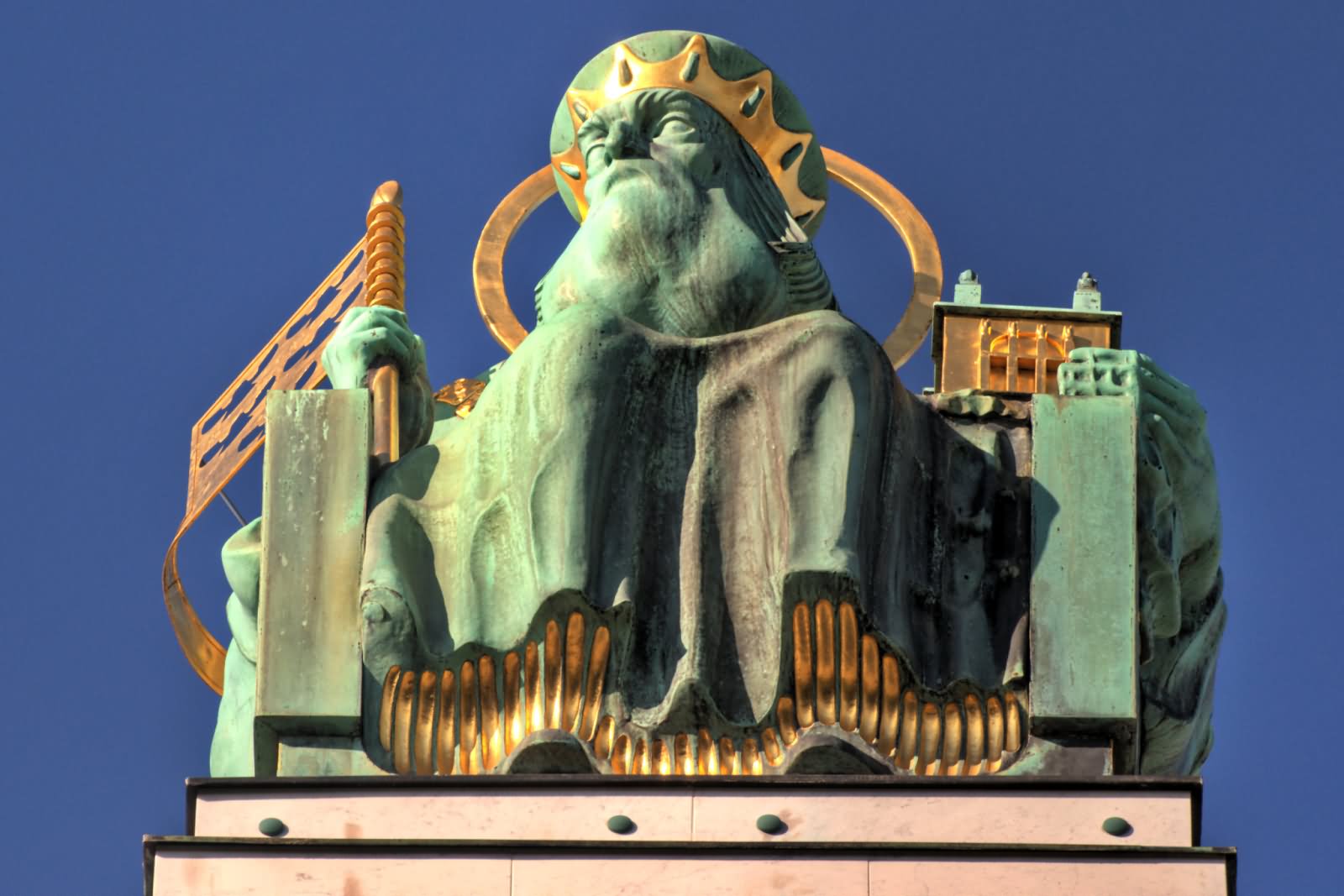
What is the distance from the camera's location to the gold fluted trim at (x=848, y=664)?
17.8 meters

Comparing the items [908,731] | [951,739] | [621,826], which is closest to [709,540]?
[908,731]

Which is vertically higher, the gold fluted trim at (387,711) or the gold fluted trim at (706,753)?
the gold fluted trim at (387,711)

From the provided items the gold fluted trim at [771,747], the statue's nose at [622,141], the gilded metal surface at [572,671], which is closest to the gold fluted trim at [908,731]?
the gold fluted trim at [771,747]

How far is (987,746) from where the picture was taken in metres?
17.9

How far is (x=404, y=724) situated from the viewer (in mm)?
17891

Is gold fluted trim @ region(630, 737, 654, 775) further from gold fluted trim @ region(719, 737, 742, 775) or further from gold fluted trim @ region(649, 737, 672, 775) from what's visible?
gold fluted trim @ region(719, 737, 742, 775)

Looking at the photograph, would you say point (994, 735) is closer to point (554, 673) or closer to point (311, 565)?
point (554, 673)

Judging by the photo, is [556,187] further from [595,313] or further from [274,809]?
[274,809]

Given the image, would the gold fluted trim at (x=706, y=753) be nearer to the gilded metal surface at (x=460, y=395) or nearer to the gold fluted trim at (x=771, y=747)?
the gold fluted trim at (x=771, y=747)

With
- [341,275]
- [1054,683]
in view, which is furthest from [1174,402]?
[341,275]

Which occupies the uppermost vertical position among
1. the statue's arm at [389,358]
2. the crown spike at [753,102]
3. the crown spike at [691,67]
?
the crown spike at [691,67]

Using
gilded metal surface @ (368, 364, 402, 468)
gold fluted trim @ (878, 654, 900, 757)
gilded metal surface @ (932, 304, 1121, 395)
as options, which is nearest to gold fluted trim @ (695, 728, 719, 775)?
gold fluted trim @ (878, 654, 900, 757)

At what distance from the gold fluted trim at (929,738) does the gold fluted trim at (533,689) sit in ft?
4.02

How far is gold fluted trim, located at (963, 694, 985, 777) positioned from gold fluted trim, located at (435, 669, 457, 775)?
5.46 ft
